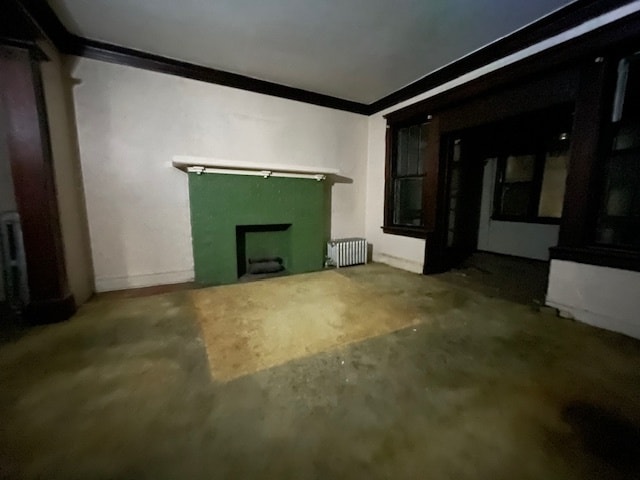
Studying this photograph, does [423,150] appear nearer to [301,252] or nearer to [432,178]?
[432,178]

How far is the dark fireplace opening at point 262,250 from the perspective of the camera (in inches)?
137

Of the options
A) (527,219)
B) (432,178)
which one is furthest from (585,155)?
(527,219)

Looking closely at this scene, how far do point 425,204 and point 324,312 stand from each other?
7.27 feet

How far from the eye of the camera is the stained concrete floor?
97 centimetres

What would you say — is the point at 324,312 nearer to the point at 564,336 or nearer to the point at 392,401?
the point at 392,401

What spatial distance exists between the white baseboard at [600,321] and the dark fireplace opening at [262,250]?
2.96m

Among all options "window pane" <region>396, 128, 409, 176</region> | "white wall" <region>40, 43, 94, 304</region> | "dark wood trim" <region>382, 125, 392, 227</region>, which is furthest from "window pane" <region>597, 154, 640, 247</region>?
"white wall" <region>40, 43, 94, 304</region>

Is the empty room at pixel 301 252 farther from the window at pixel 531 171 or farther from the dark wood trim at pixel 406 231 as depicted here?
the window at pixel 531 171

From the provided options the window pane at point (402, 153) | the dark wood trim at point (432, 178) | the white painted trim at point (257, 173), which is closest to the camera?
the white painted trim at point (257, 173)

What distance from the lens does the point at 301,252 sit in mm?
3727

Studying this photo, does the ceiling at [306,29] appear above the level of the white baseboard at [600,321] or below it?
above

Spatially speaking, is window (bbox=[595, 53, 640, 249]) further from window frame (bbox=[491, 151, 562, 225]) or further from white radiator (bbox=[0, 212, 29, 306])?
white radiator (bbox=[0, 212, 29, 306])

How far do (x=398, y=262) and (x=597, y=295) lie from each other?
2.16 meters

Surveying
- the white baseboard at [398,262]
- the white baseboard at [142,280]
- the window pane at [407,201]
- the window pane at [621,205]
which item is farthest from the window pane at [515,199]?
the white baseboard at [142,280]
